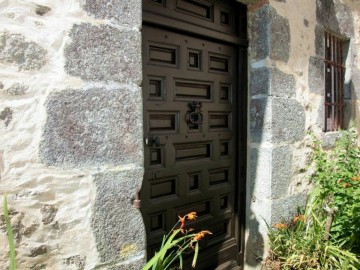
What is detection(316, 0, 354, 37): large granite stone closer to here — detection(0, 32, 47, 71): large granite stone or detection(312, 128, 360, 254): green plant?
detection(312, 128, 360, 254): green plant

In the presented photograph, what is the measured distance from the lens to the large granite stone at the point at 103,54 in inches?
49.9

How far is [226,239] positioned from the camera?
2449 mm

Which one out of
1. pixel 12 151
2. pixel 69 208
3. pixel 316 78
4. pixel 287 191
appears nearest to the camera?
pixel 12 151

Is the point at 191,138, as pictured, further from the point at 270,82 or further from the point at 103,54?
the point at 103,54

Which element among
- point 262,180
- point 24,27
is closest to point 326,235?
point 262,180

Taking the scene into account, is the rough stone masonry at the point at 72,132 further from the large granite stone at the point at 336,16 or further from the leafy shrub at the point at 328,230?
the large granite stone at the point at 336,16

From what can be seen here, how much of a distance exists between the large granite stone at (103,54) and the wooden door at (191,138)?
0.42 meters

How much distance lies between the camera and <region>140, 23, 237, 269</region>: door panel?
1943 millimetres

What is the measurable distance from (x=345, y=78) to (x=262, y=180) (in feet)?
6.24

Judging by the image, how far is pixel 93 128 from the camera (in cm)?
132

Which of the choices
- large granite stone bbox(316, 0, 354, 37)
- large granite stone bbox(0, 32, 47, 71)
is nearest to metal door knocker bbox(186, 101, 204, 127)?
large granite stone bbox(0, 32, 47, 71)

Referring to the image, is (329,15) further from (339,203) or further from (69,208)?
(69,208)

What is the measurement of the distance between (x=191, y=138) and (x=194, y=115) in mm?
177

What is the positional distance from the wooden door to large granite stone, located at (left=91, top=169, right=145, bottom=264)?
0.44 m
